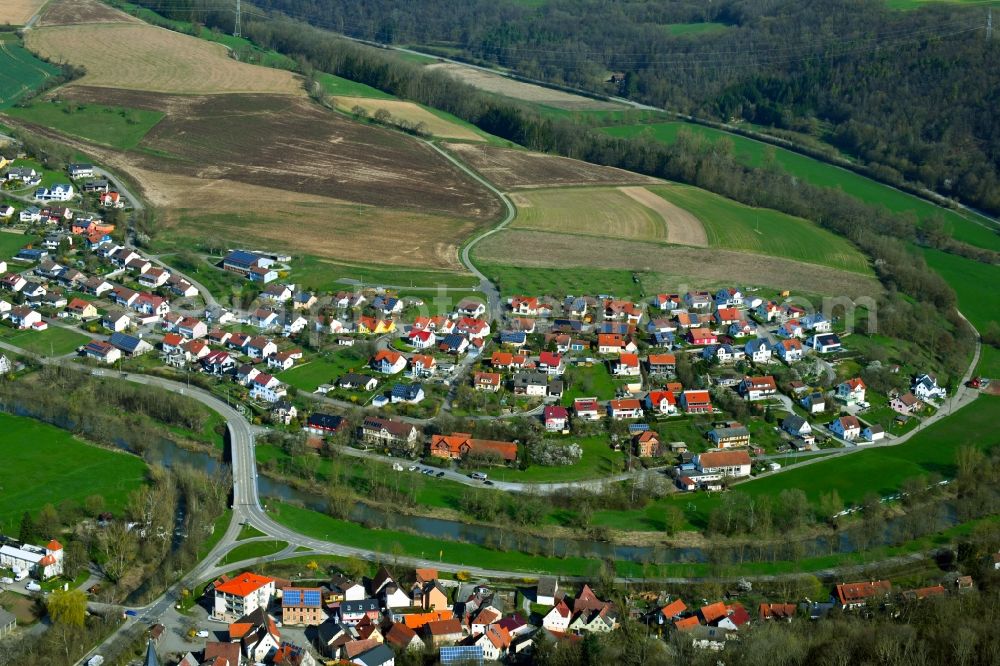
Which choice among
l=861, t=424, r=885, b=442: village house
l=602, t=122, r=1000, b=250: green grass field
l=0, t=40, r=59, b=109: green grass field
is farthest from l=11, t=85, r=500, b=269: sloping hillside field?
l=861, t=424, r=885, b=442: village house

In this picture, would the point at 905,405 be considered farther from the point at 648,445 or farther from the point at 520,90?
the point at 520,90

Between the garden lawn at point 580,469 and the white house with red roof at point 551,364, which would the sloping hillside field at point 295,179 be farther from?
the garden lawn at point 580,469

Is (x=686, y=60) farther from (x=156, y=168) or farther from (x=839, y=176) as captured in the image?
(x=156, y=168)

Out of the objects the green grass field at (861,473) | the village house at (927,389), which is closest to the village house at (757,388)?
the green grass field at (861,473)

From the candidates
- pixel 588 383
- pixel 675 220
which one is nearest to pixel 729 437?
pixel 588 383

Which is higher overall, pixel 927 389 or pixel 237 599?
pixel 927 389
